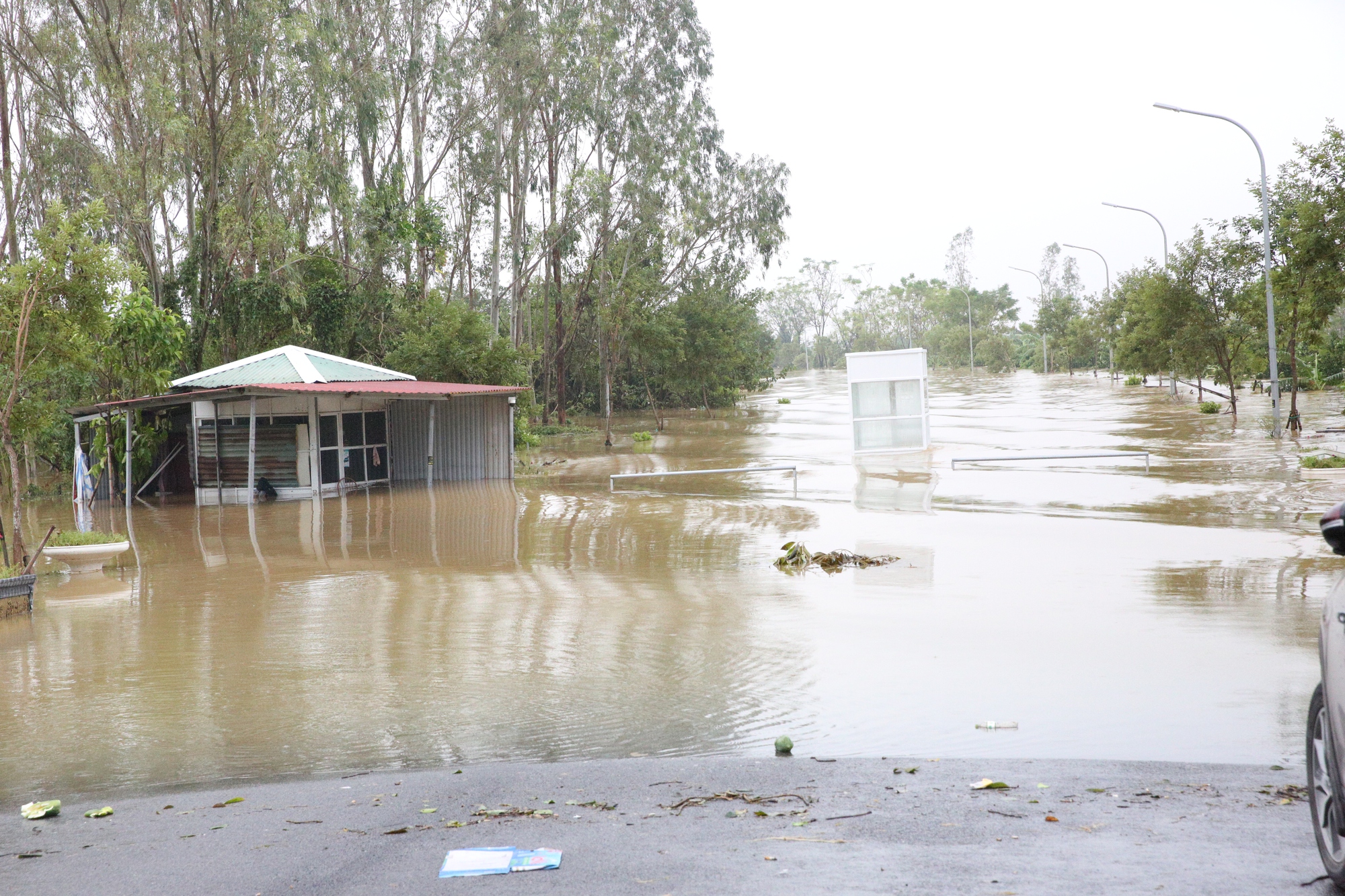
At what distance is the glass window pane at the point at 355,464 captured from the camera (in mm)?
26188

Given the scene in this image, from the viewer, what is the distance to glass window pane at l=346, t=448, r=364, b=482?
26188 millimetres

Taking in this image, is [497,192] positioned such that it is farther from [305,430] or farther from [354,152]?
[305,430]

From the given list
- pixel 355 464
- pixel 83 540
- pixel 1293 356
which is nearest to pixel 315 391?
pixel 355 464

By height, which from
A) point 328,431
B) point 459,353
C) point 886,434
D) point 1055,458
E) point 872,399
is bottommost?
point 1055,458

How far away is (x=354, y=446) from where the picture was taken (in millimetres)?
26562

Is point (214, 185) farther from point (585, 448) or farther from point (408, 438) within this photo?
point (585, 448)

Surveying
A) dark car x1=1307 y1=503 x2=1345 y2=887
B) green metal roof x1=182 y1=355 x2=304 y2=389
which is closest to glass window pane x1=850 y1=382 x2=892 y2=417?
green metal roof x1=182 y1=355 x2=304 y2=389

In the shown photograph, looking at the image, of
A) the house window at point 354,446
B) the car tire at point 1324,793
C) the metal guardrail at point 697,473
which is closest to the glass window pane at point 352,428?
the house window at point 354,446

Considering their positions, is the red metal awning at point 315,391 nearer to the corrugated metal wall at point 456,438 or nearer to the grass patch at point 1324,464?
the corrugated metal wall at point 456,438

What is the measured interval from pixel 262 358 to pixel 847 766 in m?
23.3

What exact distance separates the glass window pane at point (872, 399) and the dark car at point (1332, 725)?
26.1 m

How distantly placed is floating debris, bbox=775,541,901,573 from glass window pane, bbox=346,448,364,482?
15413 millimetres

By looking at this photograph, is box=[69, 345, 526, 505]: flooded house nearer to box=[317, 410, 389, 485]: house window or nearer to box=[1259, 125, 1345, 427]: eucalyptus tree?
box=[317, 410, 389, 485]: house window

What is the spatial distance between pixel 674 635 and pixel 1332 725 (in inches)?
256
